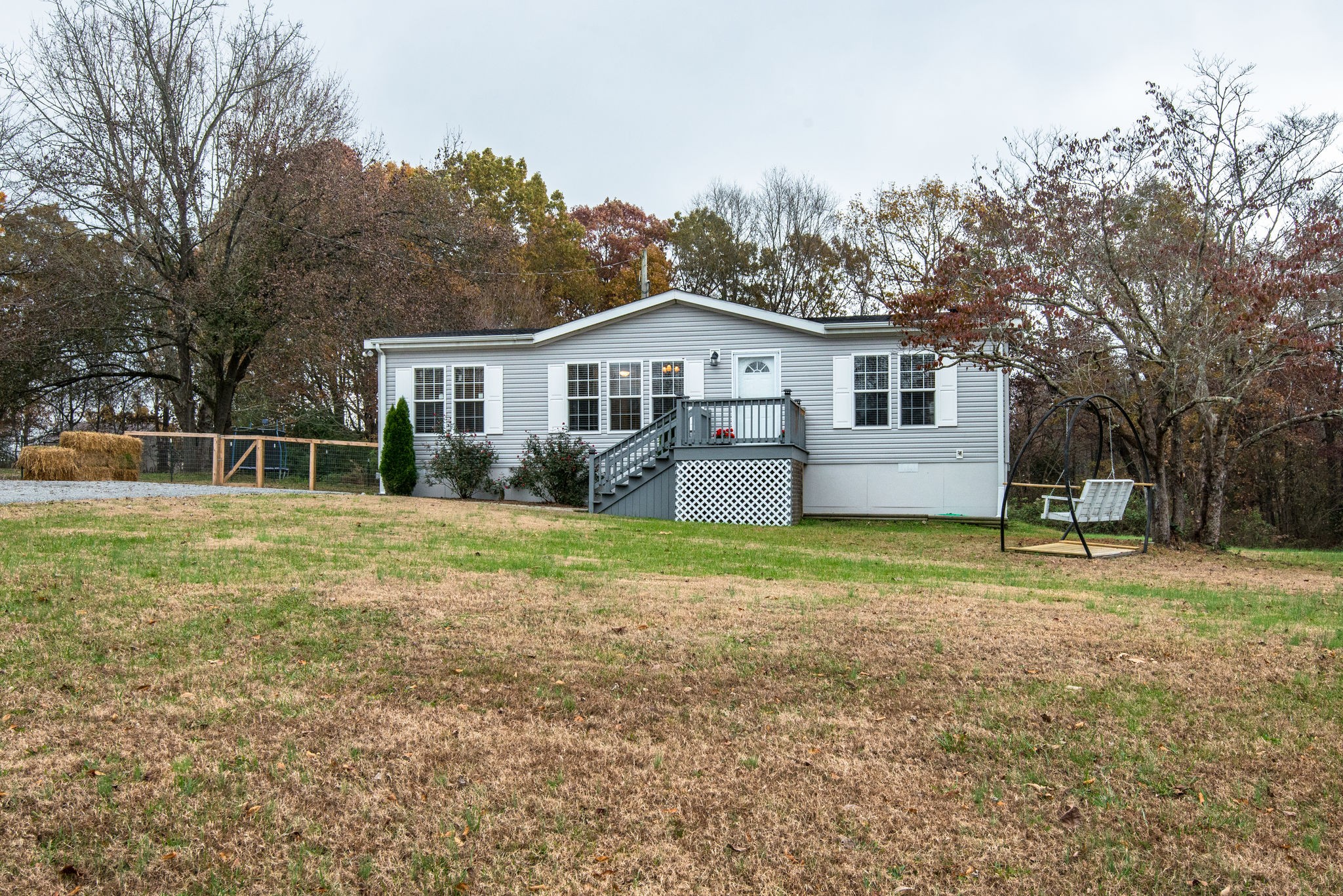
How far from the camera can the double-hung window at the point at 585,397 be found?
18234 millimetres

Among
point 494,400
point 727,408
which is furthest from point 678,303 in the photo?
point 494,400

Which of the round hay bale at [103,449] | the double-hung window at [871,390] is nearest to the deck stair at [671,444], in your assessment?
the double-hung window at [871,390]

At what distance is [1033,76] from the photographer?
1728 centimetres

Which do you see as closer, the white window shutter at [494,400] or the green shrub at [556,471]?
the green shrub at [556,471]

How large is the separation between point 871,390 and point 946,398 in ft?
4.50

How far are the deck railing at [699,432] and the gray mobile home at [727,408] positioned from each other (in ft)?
0.09

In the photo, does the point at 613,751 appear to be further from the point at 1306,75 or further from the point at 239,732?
the point at 1306,75

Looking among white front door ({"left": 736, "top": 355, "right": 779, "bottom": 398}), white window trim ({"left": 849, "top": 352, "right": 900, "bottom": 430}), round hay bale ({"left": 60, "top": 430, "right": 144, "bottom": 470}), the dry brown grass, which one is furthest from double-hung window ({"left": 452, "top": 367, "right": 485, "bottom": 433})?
the dry brown grass

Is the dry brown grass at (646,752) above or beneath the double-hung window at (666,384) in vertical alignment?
beneath

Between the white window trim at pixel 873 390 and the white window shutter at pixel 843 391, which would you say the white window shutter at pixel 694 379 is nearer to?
the white window shutter at pixel 843 391

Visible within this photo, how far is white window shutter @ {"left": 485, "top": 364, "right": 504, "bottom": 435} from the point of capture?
1859cm

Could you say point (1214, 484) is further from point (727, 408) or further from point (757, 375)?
point (757, 375)

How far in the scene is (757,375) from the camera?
17766 mm

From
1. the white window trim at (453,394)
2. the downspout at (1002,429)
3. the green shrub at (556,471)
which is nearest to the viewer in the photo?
the downspout at (1002,429)
